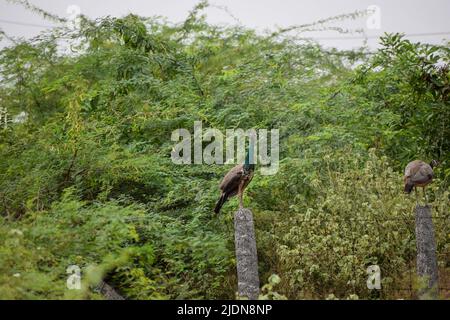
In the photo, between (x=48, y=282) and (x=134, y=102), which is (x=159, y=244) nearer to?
(x=48, y=282)

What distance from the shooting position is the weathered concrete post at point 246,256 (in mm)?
6701

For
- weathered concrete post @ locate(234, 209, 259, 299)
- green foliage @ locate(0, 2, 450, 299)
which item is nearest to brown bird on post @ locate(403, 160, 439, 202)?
green foliage @ locate(0, 2, 450, 299)

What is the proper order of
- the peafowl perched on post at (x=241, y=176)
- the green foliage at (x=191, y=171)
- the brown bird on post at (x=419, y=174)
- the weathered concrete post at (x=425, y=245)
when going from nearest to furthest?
1. the weathered concrete post at (x=425, y=245)
2. the green foliage at (x=191, y=171)
3. the peafowl perched on post at (x=241, y=176)
4. the brown bird on post at (x=419, y=174)

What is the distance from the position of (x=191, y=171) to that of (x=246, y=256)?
334cm

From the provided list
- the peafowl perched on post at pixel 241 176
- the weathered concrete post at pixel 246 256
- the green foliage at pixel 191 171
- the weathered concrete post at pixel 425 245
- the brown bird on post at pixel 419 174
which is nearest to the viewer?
the weathered concrete post at pixel 246 256

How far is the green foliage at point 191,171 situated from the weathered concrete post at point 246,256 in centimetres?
54

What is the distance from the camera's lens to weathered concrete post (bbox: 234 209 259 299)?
22.0 ft

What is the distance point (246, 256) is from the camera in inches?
264

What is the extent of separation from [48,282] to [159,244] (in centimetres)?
244

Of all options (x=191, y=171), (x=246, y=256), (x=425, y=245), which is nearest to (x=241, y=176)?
(x=246, y=256)

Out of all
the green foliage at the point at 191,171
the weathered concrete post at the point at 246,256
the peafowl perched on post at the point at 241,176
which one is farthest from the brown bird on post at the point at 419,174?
the weathered concrete post at the point at 246,256

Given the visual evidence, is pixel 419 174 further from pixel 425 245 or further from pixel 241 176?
pixel 241 176

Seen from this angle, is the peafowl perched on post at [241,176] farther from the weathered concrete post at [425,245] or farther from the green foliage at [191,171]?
the weathered concrete post at [425,245]

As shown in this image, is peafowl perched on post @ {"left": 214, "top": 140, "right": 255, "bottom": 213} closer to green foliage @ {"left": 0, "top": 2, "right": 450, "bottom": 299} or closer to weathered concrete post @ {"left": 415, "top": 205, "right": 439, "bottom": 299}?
green foliage @ {"left": 0, "top": 2, "right": 450, "bottom": 299}
